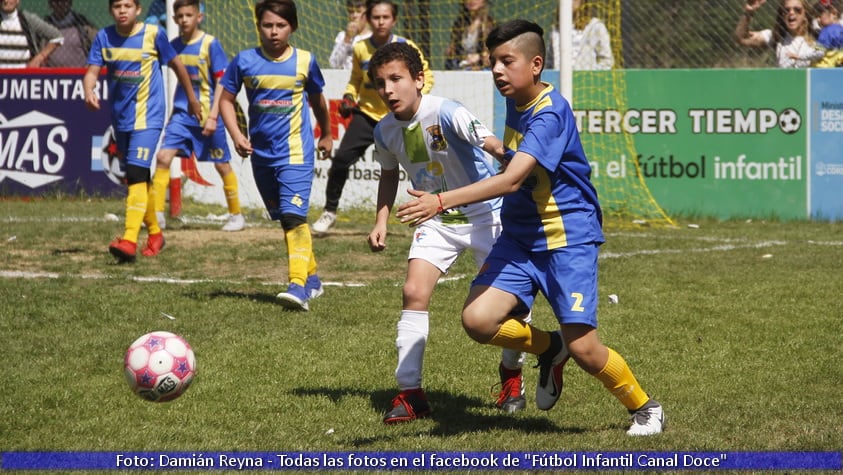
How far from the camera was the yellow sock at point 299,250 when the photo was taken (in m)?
8.08

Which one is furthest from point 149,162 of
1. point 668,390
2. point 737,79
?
point 737,79

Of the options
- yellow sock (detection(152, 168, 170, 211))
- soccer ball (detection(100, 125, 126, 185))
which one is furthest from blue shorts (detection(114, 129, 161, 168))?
soccer ball (detection(100, 125, 126, 185))

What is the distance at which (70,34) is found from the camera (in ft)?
51.8

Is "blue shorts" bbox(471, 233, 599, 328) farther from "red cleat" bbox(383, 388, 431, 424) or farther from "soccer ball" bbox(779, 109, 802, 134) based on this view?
"soccer ball" bbox(779, 109, 802, 134)

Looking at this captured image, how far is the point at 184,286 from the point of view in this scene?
8.72 meters

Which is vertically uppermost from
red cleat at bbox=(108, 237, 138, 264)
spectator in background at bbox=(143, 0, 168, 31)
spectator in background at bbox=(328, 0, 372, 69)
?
spectator in background at bbox=(143, 0, 168, 31)

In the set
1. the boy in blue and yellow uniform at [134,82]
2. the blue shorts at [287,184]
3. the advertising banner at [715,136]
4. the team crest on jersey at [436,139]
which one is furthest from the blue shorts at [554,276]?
the advertising banner at [715,136]

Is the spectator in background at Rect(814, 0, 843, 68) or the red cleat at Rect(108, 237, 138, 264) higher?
the spectator in background at Rect(814, 0, 843, 68)

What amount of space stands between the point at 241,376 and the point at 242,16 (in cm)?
974

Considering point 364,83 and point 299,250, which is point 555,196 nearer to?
point 299,250

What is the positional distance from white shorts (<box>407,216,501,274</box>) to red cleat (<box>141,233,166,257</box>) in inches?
197

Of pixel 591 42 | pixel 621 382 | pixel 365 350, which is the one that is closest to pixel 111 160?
pixel 591 42

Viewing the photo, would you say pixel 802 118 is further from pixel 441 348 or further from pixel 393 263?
pixel 441 348

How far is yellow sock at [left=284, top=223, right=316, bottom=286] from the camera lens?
808 centimetres
